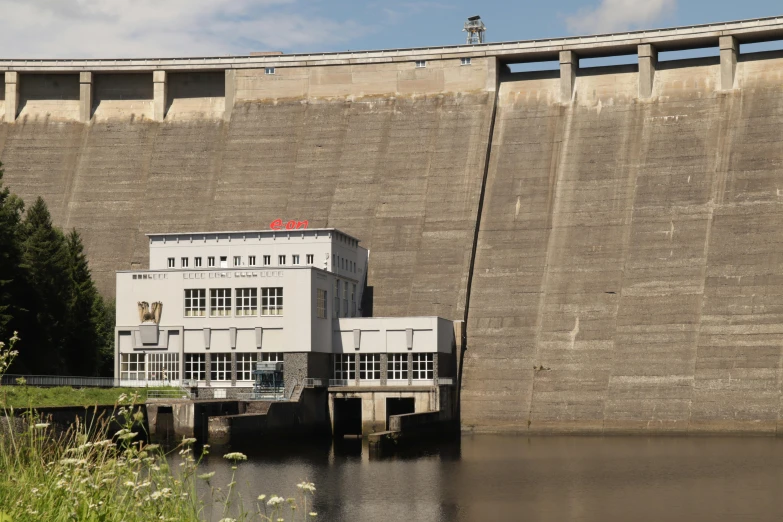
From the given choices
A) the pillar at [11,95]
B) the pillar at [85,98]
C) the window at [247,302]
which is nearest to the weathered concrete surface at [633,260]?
the window at [247,302]

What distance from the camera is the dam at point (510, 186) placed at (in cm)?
6059

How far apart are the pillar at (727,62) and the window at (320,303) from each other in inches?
1073

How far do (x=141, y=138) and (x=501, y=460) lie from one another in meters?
42.7

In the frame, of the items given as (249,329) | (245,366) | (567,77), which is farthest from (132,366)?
(567,77)

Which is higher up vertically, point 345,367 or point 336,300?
point 336,300

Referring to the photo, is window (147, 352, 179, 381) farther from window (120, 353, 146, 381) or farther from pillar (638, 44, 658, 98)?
pillar (638, 44, 658, 98)

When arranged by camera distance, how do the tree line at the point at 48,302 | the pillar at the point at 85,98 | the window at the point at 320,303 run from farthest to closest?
the pillar at the point at 85,98
the window at the point at 320,303
the tree line at the point at 48,302

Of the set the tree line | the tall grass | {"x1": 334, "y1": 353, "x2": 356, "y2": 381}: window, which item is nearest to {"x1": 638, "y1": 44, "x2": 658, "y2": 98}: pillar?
{"x1": 334, "y1": 353, "x2": 356, "y2": 381}: window

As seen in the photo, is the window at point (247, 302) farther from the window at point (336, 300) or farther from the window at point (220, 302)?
the window at point (336, 300)

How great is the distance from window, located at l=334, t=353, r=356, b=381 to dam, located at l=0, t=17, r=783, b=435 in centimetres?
547

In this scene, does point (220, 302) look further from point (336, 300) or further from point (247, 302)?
point (336, 300)

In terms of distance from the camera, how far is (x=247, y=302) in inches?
2381

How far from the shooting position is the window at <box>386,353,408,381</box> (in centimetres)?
6228

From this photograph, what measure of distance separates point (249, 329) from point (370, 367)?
7.28 metres
